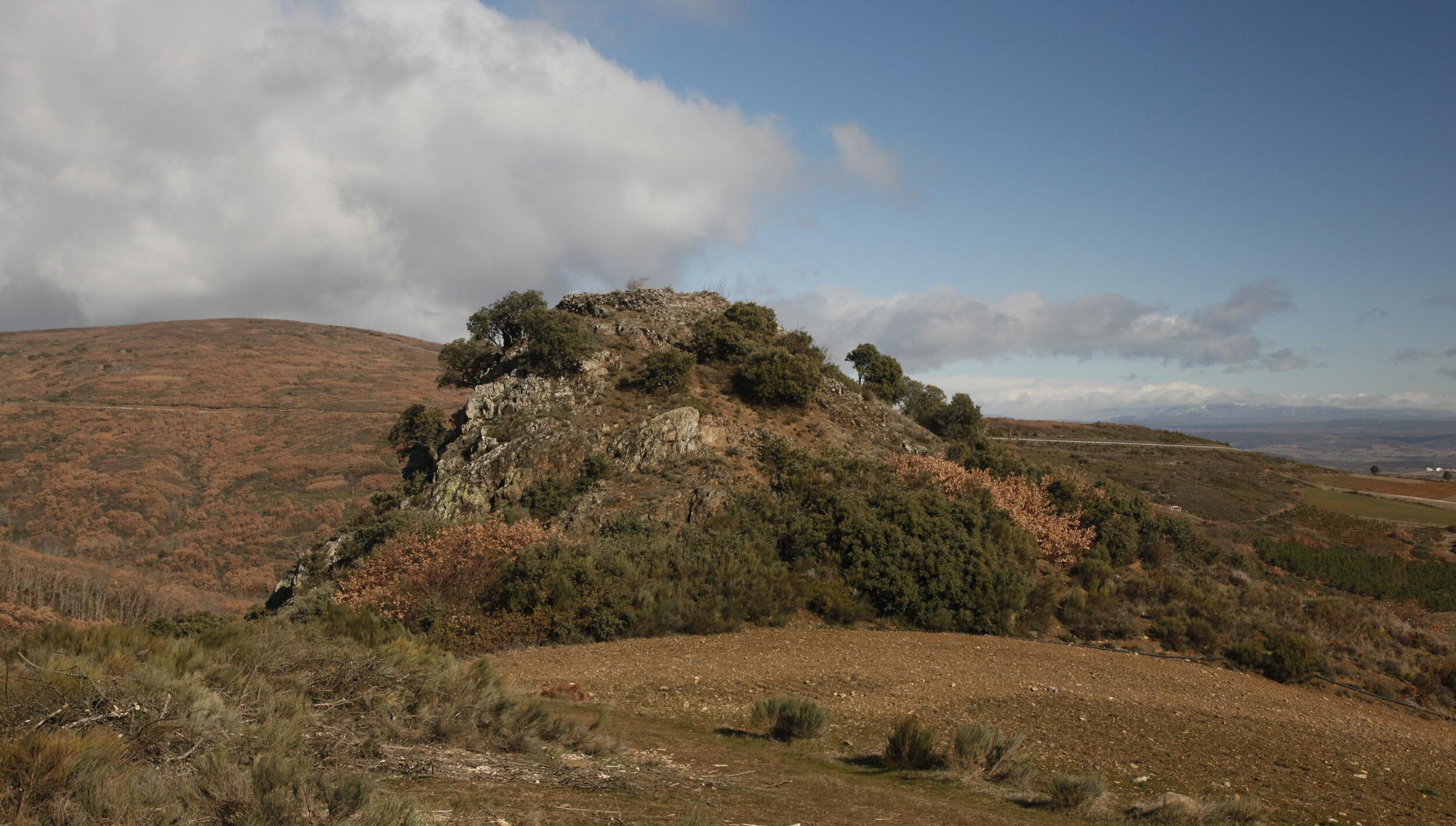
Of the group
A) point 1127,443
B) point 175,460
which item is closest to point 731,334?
point 1127,443

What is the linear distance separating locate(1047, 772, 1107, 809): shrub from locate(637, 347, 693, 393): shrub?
17.7 meters

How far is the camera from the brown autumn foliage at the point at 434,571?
12.1m

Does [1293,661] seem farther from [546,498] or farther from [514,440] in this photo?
[514,440]

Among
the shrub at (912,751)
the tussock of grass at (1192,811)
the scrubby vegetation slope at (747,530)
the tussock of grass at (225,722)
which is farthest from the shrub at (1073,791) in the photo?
the scrubby vegetation slope at (747,530)

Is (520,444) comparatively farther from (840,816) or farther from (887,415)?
(840,816)

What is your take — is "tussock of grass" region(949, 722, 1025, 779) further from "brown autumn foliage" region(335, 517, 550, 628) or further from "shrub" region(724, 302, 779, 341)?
"shrub" region(724, 302, 779, 341)

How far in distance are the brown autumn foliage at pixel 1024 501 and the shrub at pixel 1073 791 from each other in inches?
477

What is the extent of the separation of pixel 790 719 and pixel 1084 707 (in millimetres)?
4028

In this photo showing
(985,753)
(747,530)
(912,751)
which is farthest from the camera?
(747,530)

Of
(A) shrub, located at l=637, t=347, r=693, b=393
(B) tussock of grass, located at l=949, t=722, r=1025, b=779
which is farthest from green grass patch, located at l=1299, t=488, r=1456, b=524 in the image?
(B) tussock of grass, located at l=949, t=722, r=1025, b=779

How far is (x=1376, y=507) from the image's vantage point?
37969 mm

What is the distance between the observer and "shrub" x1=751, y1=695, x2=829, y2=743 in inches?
282

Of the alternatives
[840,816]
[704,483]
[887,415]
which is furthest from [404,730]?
→ [887,415]

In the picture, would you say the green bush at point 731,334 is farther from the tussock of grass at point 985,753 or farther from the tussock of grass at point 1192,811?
the tussock of grass at point 1192,811
